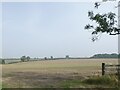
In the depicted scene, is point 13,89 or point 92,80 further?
point 92,80

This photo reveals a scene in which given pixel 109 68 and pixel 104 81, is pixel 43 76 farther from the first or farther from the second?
pixel 104 81

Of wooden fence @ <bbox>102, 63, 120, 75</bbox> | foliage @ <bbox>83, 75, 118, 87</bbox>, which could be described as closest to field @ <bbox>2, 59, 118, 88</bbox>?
foliage @ <bbox>83, 75, 118, 87</bbox>

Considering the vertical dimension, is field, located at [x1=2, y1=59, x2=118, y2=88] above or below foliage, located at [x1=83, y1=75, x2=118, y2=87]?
below

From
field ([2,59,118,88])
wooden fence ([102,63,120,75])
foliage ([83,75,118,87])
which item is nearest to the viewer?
foliage ([83,75,118,87])

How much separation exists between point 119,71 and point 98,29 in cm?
340

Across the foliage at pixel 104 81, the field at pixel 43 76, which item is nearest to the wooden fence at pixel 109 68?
the field at pixel 43 76

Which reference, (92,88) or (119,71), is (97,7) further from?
(92,88)

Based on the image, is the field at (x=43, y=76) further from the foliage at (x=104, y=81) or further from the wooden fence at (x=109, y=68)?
the wooden fence at (x=109, y=68)

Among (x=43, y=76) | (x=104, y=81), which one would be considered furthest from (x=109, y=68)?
(x=104, y=81)

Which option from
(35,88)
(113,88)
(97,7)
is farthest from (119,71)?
(35,88)

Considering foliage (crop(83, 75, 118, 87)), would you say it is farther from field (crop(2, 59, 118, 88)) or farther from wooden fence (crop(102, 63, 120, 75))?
wooden fence (crop(102, 63, 120, 75))

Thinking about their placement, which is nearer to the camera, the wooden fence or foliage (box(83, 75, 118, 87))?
foliage (box(83, 75, 118, 87))

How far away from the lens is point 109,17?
24.6 meters

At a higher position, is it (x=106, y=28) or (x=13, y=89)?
(x=106, y=28)
